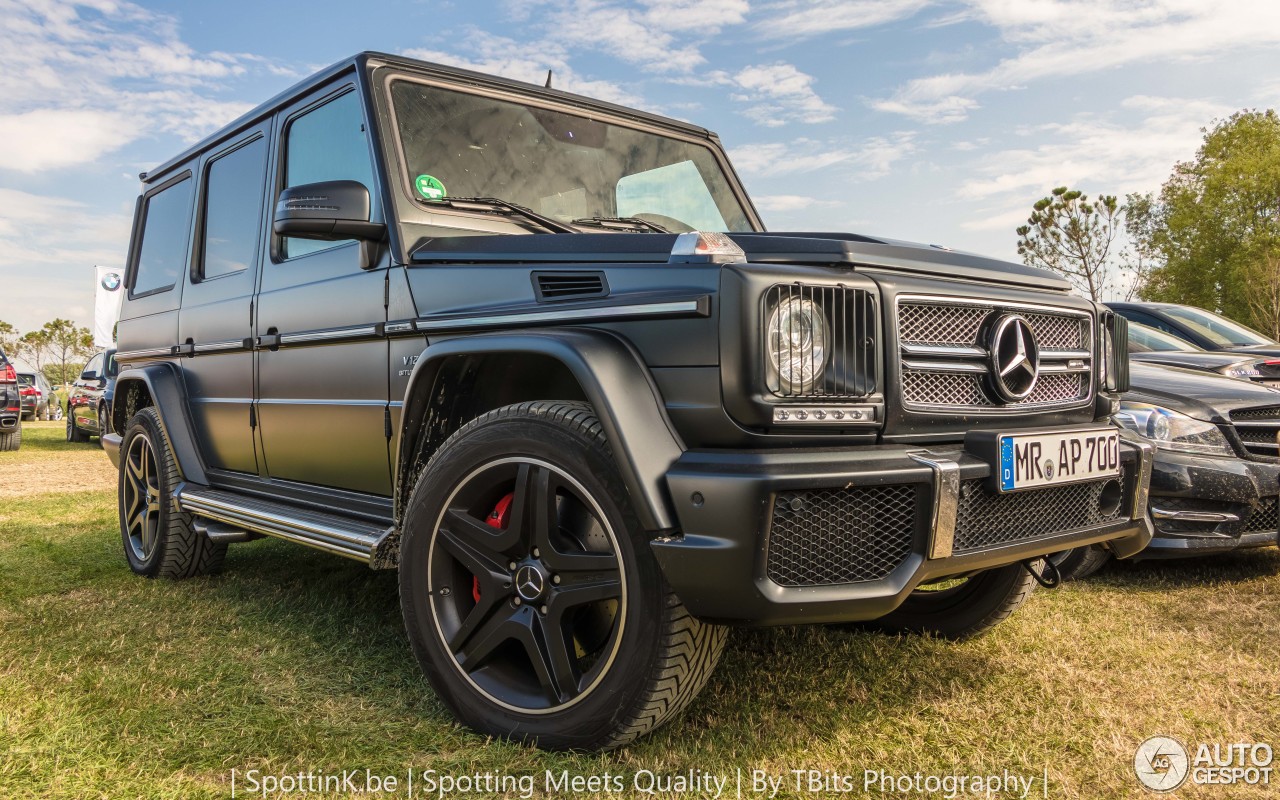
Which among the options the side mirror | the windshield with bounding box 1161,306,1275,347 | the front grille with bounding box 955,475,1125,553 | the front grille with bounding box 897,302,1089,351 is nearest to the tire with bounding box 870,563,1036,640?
the front grille with bounding box 955,475,1125,553

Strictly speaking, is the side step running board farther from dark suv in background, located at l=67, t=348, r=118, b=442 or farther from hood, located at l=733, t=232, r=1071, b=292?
dark suv in background, located at l=67, t=348, r=118, b=442

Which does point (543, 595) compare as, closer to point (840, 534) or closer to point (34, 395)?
point (840, 534)

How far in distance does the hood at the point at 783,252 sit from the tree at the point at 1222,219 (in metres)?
39.5

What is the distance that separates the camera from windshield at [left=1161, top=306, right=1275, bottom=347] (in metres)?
6.79

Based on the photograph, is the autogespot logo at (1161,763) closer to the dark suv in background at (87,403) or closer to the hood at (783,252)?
the hood at (783,252)

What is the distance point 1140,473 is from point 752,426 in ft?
4.42

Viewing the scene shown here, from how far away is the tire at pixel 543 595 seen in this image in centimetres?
216

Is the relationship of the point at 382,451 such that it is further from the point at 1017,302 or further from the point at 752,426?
the point at 1017,302

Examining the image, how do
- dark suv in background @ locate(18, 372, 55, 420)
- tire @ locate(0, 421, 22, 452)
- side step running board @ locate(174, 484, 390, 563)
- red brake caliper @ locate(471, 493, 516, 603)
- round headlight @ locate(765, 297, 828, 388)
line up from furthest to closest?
dark suv in background @ locate(18, 372, 55, 420) → tire @ locate(0, 421, 22, 452) → side step running board @ locate(174, 484, 390, 563) → red brake caliper @ locate(471, 493, 516, 603) → round headlight @ locate(765, 297, 828, 388)

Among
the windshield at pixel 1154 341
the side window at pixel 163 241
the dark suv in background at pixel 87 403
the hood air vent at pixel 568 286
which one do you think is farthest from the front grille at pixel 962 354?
the dark suv in background at pixel 87 403

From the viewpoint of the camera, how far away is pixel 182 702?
9.11 feet

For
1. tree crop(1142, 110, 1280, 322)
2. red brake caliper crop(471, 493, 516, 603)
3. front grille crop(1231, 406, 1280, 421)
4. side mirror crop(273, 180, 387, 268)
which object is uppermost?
tree crop(1142, 110, 1280, 322)

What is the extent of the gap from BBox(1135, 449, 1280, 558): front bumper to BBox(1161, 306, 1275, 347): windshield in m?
2.84

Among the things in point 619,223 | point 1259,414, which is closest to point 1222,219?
point 1259,414
